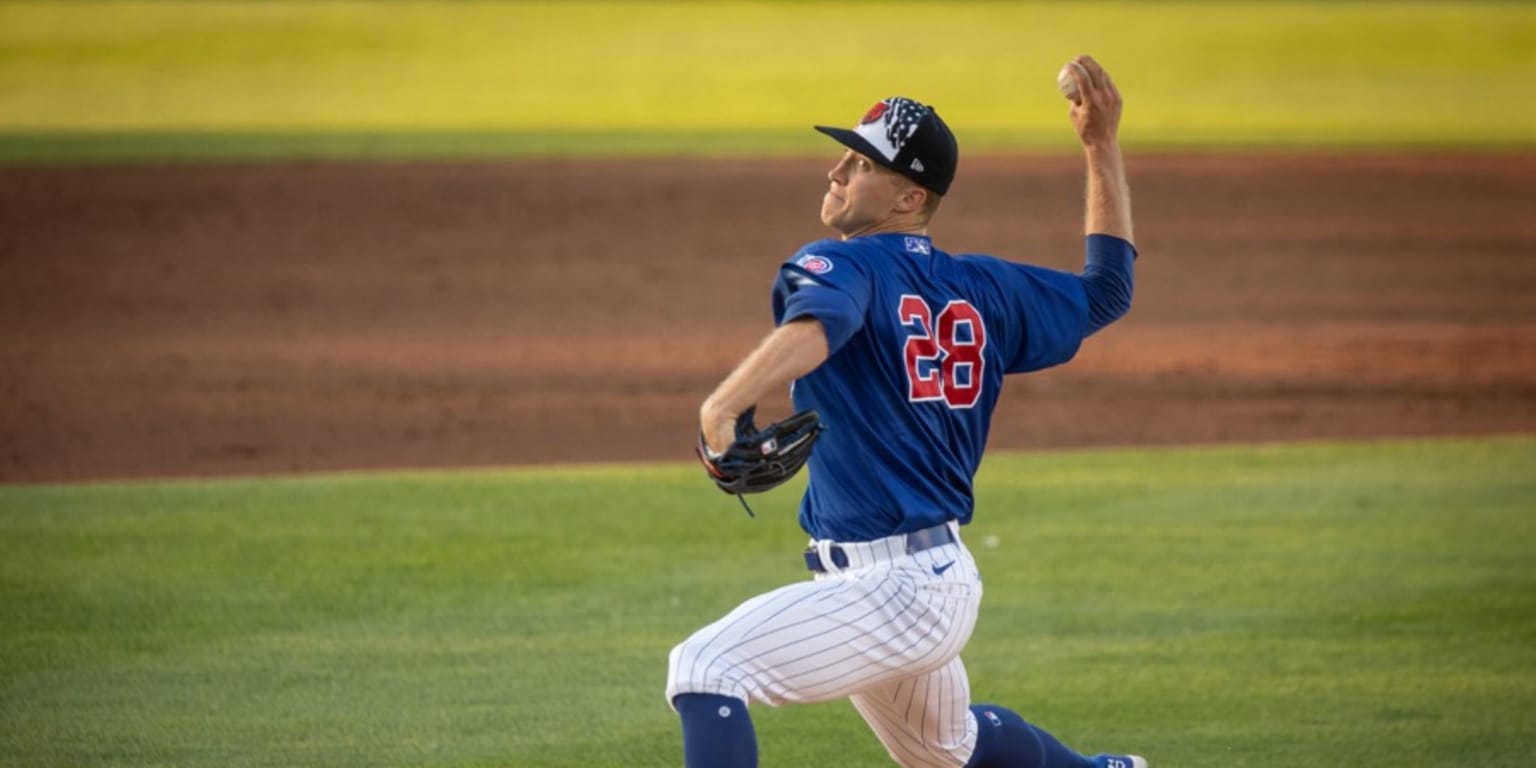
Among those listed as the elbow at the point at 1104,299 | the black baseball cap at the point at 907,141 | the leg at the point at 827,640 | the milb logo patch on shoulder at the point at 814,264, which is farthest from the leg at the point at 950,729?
the black baseball cap at the point at 907,141

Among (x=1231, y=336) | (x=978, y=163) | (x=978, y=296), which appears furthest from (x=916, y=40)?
(x=978, y=296)

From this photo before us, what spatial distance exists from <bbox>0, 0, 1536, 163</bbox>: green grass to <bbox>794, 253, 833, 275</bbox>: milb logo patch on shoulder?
17.3 meters

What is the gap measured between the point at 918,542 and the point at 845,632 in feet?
0.89

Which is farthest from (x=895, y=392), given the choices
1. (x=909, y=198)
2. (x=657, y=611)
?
(x=657, y=611)

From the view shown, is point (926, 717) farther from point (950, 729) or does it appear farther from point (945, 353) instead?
point (945, 353)

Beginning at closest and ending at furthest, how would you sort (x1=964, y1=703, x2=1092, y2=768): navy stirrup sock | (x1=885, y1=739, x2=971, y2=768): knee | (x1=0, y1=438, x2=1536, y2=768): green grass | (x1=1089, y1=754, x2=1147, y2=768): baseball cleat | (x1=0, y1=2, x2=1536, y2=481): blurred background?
(x1=885, y1=739, x2=971, y2=768): knee < (x1=964, y1=703, x2=1092, y2=768): navy stirrup sock < (x1=1089, y1=754, x2=1147, y2=768): baseball cleat < (x1=0, y1=438, x2=1536, y2=768): green grass < (x1=0, y1=2, x2=1536, y2=481): blurred background

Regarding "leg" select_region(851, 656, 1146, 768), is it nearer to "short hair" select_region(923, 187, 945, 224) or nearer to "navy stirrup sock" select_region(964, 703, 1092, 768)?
"navy stirrup sock" select_region(964, 703, 1092, 768)

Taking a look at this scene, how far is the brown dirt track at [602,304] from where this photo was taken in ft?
35.4

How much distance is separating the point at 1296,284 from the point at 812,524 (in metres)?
11.5

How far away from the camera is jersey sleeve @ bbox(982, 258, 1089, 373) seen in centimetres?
448

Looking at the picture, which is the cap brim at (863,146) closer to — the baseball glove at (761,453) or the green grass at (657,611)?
the baseball glove at (761,453)

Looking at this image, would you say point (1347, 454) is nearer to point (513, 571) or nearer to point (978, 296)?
point (513, 571)

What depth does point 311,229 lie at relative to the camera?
16672 mm

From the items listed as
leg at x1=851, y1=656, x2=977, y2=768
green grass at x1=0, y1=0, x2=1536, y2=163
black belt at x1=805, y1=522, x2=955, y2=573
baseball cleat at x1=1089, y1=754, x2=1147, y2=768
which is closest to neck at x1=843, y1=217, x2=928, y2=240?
black belt at x1=805, y1=522, x2=955, y2=573
